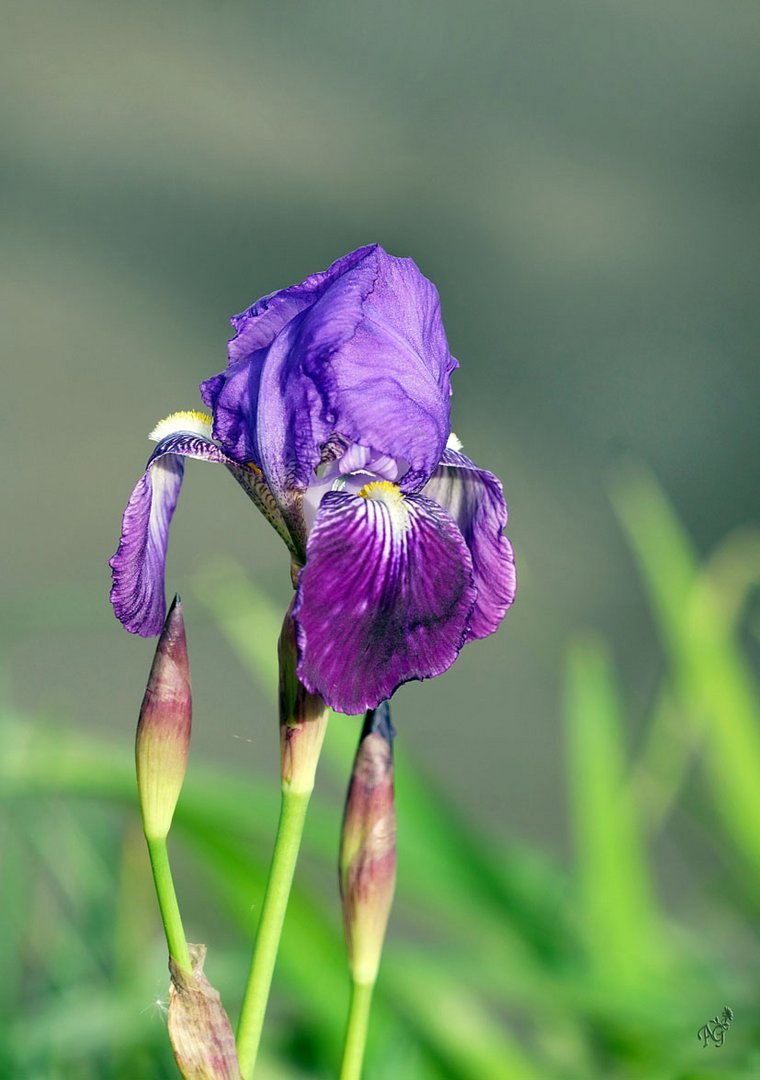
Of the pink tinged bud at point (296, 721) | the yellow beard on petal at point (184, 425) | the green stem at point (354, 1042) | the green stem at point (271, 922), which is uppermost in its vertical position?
the yellow beard on petal at point (184, 425)

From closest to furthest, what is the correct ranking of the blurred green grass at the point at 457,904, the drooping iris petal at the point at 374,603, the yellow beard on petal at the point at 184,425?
1. the drooping iris petal at the point at 374,603
2. the yellow beard on petal at the point at 184,425
3. the blurred green grass at the point at 457,904

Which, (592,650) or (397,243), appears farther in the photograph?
(397,243)

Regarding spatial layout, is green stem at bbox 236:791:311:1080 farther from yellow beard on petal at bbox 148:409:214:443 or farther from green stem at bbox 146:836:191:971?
yellow beard on petal at bbox 148:409:214:443

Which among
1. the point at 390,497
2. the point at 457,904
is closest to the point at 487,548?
the point at 390,497

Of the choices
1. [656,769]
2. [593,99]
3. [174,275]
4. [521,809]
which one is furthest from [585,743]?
[593,99]

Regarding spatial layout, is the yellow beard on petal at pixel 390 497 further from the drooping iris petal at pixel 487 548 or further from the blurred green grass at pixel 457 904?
the blurred green grass at pixel 457 904

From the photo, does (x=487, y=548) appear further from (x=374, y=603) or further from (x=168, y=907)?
(x=168, y=907)

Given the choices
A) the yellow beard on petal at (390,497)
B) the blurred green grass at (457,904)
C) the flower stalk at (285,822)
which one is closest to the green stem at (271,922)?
the flower stalk at (285,822)

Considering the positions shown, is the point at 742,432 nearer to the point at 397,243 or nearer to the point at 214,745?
the point at 397,243
